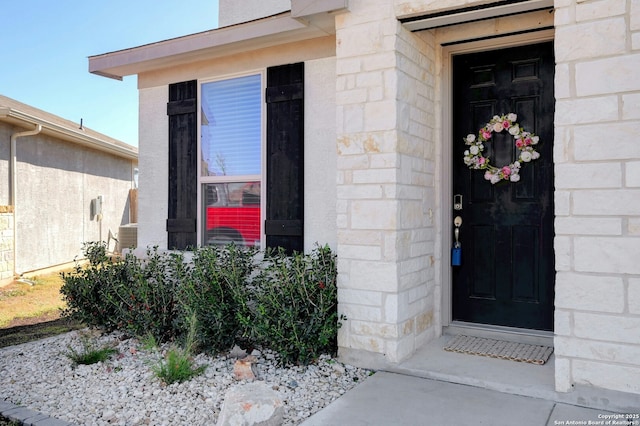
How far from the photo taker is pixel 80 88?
14422mm

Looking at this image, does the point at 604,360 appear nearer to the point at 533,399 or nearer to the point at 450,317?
the point at 533,399

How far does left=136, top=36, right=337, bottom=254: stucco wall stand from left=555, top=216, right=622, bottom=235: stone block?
6.20 ft

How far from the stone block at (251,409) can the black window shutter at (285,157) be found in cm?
185

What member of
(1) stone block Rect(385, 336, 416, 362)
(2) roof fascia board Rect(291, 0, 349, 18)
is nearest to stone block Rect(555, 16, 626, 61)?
(2) roof fascia board Rect(291, 0, 349, 18)

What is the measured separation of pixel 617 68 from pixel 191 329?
323 centimetres

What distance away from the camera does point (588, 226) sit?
2.87m

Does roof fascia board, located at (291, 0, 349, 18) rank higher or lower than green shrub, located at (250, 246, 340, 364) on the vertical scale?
higher

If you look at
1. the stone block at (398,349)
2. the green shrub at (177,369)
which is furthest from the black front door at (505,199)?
the green shrub at (177,369)

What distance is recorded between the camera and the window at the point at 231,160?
4.82m

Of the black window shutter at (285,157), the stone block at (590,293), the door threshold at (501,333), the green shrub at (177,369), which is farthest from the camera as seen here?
the black window shutter at (285,157)

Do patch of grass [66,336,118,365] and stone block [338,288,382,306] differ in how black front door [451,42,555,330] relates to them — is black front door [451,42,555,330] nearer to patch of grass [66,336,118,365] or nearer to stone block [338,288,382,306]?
stone block [338,288,382,306]

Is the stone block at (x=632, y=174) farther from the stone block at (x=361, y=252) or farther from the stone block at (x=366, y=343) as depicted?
the stone block at (x=366, y=343)

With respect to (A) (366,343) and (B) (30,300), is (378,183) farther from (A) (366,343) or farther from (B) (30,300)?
(B) (30,300)

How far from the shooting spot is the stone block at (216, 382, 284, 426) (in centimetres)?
270
